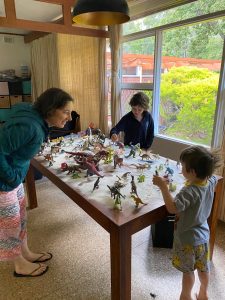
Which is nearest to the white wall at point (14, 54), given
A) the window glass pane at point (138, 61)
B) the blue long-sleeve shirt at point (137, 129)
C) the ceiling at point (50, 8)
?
the ceiling at point (50, 8)

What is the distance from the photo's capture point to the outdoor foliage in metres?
2.46

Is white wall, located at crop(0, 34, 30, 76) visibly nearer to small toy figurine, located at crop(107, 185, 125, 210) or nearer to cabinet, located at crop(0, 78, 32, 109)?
cabinet, located at crop(0, 78, 32, 109)

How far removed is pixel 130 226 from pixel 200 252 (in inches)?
16.2

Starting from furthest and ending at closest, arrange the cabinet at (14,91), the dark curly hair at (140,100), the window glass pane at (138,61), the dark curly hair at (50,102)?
the cabinet at (14,91), the window glass pane at (138,61), the dark curly hair at (140,100), the dark curly hair at (50,102)

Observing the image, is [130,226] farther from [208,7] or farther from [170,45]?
[170,45]

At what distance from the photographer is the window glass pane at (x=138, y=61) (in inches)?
121

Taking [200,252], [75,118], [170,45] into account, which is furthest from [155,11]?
[200,252]

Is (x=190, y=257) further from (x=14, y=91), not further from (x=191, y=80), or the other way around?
(x=14, y=91)

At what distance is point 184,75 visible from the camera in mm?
2711

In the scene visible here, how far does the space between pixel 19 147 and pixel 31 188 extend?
4.26 ft

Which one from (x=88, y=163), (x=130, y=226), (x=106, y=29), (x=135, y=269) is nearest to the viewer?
(x=130, y=226)

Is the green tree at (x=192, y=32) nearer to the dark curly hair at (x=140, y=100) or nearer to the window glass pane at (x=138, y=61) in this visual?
the window glass pane at (x=138, y=61)

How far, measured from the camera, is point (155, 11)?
8.84ft

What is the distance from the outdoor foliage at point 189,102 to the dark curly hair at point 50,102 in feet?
5.71
